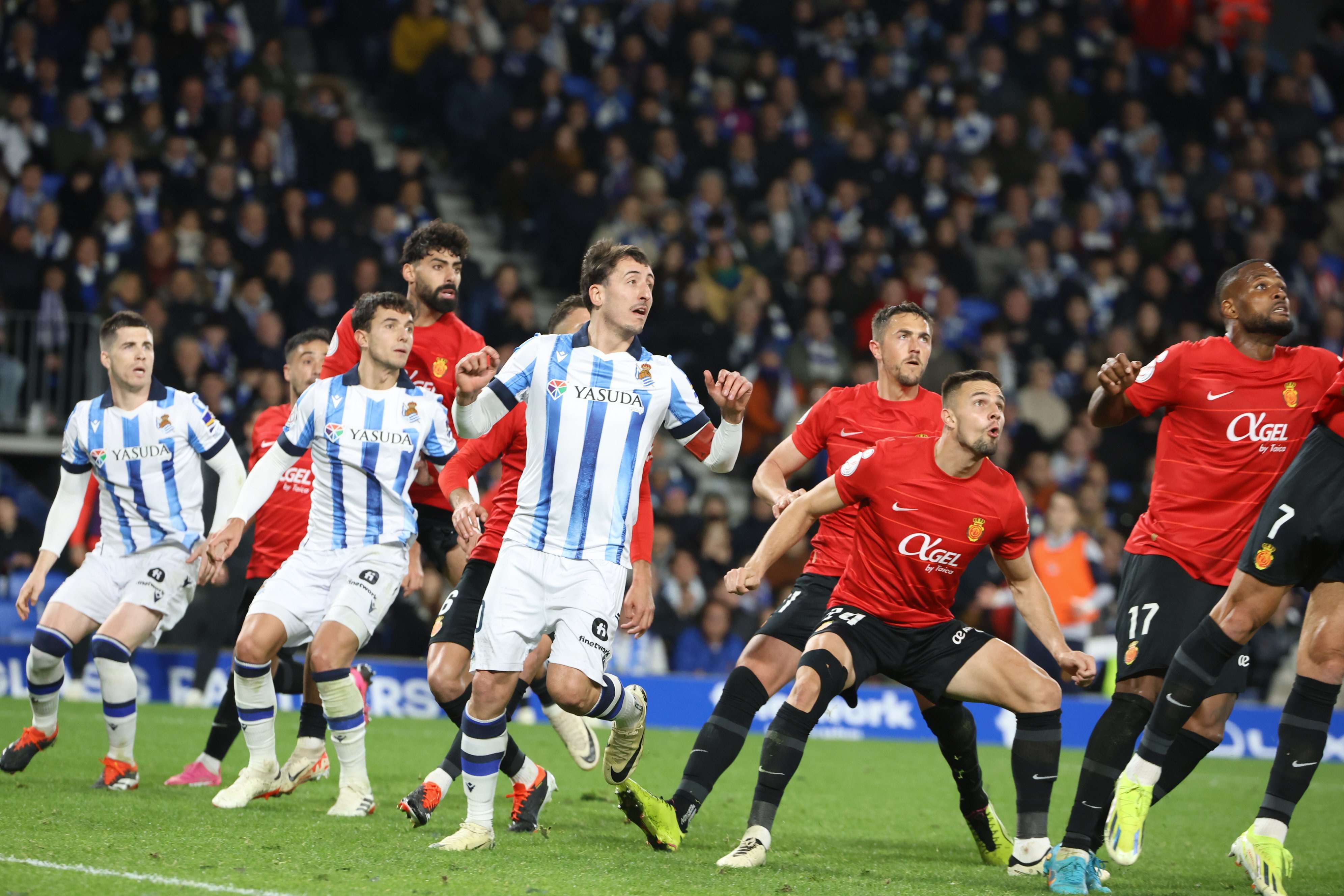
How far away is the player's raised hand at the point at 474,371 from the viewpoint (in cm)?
567

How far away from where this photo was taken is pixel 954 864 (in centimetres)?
623

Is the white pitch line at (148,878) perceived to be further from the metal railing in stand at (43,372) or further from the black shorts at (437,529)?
the metal railing in stand at (43,372)

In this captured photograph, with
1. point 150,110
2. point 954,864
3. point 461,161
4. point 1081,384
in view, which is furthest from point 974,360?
point 954,864

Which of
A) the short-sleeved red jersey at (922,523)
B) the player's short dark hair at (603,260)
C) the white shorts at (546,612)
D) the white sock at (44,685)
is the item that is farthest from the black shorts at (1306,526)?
the white sock at (44,685)

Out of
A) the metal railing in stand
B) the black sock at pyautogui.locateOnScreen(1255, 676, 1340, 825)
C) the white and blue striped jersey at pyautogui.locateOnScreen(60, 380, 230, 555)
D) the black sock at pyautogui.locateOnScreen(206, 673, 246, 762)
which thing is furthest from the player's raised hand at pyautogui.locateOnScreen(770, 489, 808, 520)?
the metal railing in stand

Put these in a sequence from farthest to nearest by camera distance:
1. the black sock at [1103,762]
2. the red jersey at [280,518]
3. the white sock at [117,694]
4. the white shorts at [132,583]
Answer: the red jersey at [280,518]
the white shorts at [132,583]
the white sock at [117,694]
the black sock at [1103,762]

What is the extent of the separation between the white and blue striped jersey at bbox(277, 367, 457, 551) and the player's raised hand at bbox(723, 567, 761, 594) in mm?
2003

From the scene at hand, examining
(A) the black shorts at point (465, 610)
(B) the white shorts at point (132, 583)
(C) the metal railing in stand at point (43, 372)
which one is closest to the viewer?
(A) the black shorts at point (465, 610)

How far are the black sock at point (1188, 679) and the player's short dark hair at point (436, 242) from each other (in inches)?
161

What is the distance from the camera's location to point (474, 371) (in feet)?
18.7

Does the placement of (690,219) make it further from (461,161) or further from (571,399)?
(571,399)

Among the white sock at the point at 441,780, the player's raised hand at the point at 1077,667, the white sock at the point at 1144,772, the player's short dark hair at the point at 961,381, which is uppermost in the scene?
the player's short dark hair at the point at 961,381

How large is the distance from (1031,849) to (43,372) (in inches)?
439

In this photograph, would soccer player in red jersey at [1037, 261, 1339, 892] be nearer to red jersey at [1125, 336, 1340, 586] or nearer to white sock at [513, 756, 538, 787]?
red jersey at [1125, 336, 1340, 586]
